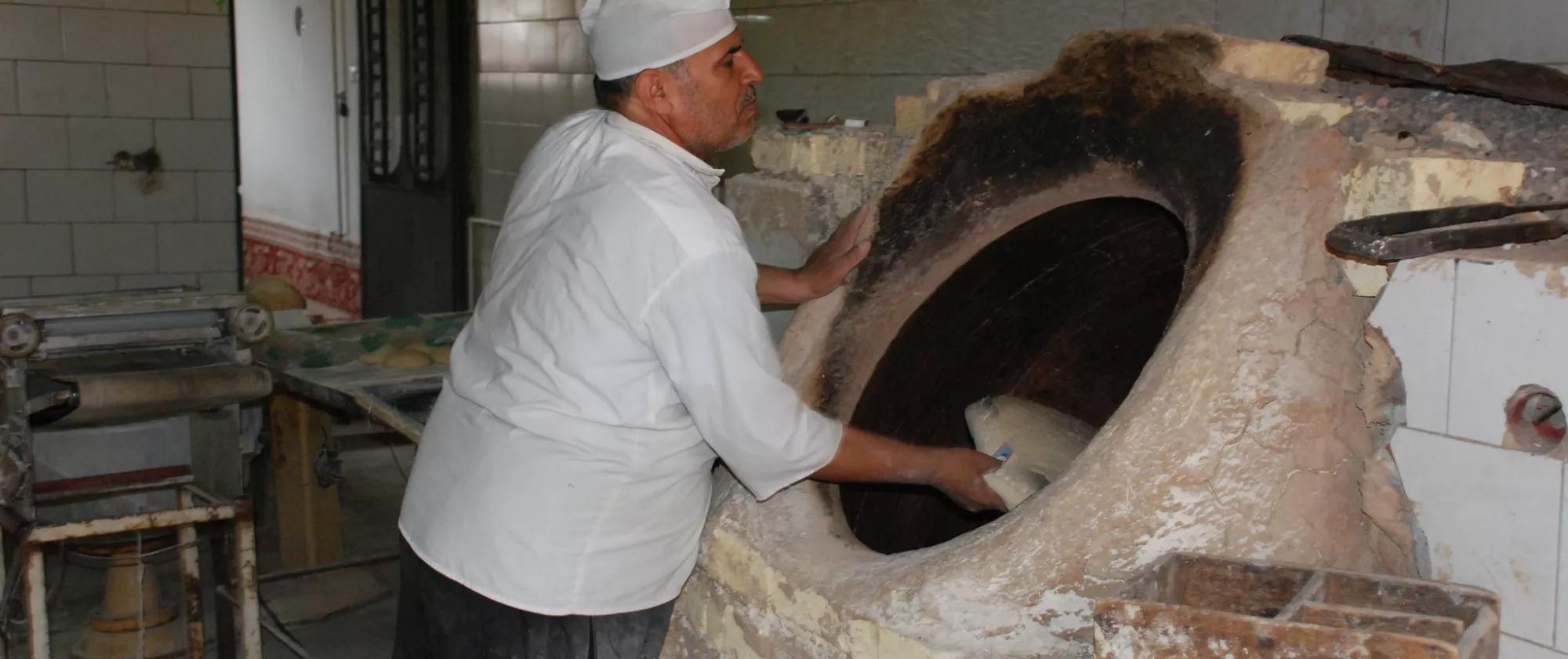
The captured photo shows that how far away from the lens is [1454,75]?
190 cm

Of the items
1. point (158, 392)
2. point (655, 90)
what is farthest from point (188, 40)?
point (655, 90)

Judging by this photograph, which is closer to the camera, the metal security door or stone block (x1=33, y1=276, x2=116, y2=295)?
stone block (x1=33, y1=276, x2=116, y2=295)

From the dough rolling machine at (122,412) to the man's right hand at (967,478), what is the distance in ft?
5.84

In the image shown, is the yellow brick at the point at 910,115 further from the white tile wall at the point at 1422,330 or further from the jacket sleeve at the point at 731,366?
the white tile wall at the point at 1422,330

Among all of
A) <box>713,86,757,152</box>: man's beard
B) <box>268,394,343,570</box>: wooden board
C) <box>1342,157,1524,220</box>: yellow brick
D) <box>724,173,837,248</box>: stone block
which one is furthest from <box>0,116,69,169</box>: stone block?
<box>1342,157,1524,220</box>: yellow brick

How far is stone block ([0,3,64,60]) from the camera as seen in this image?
16.7ft

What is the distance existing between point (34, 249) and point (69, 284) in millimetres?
172

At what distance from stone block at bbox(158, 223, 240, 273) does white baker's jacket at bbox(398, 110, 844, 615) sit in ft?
13.1

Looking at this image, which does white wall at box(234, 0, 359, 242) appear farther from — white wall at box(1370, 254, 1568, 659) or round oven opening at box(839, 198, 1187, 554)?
white wall at box(1370, 254, 1568, 659)

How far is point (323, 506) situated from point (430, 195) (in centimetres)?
273

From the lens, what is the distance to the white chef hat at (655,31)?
5.82ft

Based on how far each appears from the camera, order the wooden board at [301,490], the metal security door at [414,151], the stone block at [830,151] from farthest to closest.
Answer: the metal security door at [414,151]
the wooden board at [301,490]
the stone block at [830,151]

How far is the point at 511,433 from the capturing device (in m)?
1.79

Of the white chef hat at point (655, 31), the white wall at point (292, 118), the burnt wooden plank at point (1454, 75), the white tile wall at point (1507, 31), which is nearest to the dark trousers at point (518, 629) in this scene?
the white chef hat at point (655, 31)
